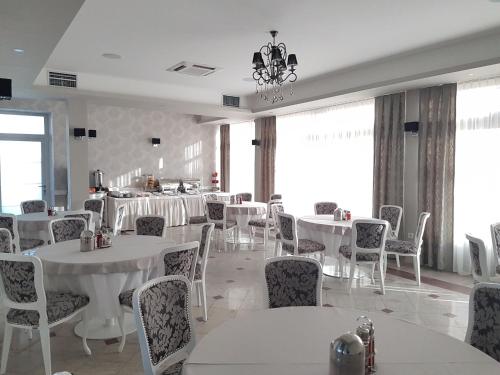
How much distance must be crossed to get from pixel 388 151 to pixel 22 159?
8197mm

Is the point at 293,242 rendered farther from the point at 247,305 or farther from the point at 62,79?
the point at 62,79

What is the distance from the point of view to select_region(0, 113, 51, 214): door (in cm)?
895

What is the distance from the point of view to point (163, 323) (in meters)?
2.17

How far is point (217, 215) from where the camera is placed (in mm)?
7109

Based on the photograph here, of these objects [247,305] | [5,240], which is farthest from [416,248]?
[5,240]

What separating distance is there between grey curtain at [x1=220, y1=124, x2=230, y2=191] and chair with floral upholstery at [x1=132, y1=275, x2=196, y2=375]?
9.57 meters

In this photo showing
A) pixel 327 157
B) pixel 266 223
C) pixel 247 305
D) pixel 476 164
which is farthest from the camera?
pixel 327 157

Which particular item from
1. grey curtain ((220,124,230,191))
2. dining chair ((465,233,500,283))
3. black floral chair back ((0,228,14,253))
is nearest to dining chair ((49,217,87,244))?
black floral chair back ((0,228,14,253))

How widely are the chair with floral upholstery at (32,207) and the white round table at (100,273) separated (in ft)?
11.9

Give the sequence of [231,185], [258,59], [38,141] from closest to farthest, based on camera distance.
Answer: [258,59], [38,141], [231,185]

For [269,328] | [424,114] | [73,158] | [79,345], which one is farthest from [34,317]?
[424,114]

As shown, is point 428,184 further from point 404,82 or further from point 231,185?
point 231,185

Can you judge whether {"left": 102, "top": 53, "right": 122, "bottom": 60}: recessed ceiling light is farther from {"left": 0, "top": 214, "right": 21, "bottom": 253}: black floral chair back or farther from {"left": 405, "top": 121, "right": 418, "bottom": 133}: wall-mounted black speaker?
{"left": 405, "top": 121, "right": 418, "bottom": 133}: wall-mounted black speaker

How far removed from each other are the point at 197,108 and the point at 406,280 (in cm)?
548
